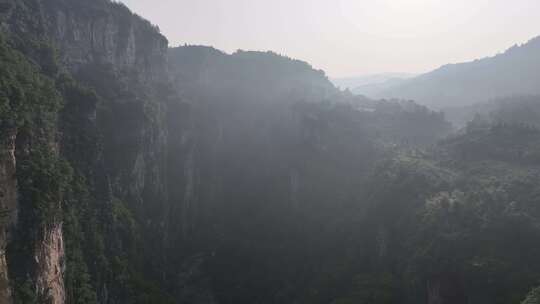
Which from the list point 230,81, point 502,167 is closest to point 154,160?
point 502,167

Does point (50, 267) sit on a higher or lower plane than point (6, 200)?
lower

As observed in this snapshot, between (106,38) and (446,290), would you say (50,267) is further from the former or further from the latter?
(106,38)

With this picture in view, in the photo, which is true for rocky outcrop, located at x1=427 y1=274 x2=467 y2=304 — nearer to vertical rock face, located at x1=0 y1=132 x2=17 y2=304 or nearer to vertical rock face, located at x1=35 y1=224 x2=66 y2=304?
vertical rock face, located at x1=35 y1=224 x2=66 y2=304

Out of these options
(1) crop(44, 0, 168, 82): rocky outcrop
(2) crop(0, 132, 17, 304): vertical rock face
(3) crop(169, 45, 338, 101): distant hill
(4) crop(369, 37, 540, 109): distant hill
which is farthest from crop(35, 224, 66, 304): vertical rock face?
(4) crop(369, 37, 540, 109): distant hill

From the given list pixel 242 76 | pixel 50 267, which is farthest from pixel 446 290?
pixel 242 76

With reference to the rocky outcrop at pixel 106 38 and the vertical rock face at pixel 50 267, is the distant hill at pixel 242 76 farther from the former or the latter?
the vertical rock face at pixel 50 267

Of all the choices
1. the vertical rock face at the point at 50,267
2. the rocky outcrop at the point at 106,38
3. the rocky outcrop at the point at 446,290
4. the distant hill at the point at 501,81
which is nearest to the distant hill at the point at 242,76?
the rocky outcrop at the point at 106,38
